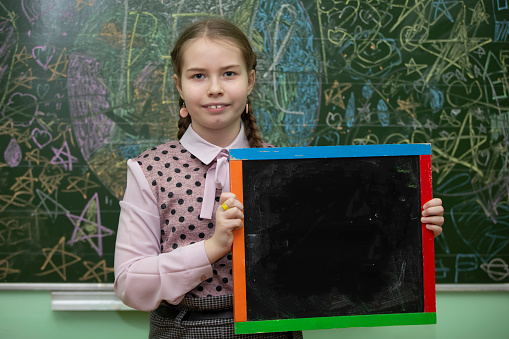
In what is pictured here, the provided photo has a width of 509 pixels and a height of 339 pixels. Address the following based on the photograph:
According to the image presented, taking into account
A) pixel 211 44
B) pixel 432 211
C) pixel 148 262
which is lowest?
pixel 148 262

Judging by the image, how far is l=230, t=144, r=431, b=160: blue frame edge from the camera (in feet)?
3.26

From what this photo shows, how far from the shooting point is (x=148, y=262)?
1004mm

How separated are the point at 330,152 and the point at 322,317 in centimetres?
37

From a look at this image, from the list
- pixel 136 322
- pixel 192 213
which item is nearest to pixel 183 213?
pixel 192 213

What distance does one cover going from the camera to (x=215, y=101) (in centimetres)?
105

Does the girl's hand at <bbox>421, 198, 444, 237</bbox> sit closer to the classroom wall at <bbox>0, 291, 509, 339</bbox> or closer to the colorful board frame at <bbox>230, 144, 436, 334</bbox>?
the colorful board frame at <bbox>230, 144, 436, 334</bbox>

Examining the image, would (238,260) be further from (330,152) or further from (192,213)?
(330,152)

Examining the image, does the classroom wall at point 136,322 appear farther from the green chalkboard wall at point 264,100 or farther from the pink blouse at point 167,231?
the pink blouse at point 167,231

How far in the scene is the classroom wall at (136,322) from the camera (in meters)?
1.98

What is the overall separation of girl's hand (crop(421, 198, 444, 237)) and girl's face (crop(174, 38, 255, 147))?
1.65 ft

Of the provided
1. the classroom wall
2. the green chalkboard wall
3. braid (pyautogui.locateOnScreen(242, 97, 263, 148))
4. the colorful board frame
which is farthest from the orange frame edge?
the classroom wall

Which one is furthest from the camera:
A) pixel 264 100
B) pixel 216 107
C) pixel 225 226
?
pixel 264 100

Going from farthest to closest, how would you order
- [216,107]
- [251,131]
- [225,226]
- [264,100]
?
1. [264,100]
2. [251,131]
3. [216,107]
4. [225,226]

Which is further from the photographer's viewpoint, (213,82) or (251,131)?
(251,131)
